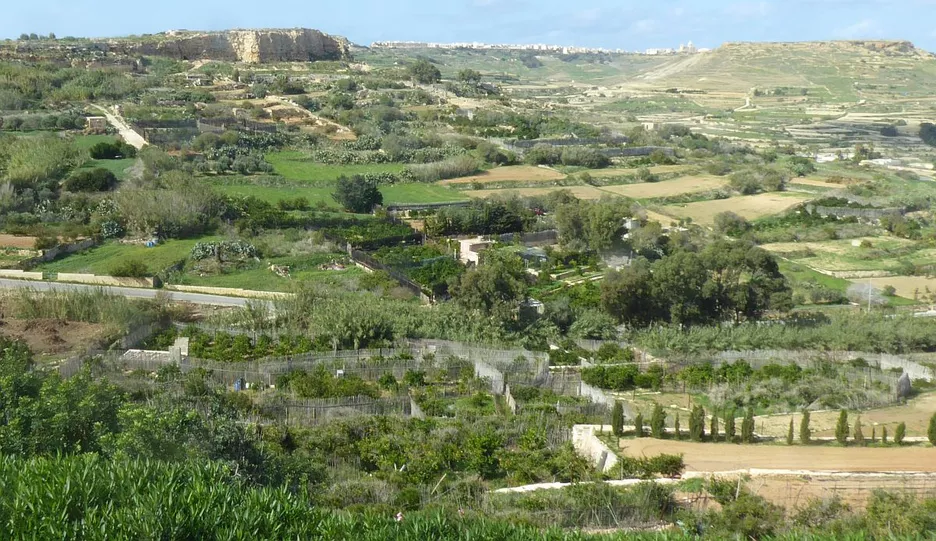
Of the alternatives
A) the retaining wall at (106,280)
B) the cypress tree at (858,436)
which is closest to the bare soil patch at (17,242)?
the retaining wall at (106,280)

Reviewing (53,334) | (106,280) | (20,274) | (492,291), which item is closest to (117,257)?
(106,280)

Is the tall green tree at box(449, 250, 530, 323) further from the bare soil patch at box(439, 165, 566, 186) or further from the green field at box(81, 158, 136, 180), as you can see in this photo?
the green field at box(81, 158, 136, 180)

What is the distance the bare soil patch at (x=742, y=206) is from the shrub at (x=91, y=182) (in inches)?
917

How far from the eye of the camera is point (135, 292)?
2636 centimetres

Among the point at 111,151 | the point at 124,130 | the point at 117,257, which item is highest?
the point at 124,130

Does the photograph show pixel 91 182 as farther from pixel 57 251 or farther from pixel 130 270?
pixel 130 270

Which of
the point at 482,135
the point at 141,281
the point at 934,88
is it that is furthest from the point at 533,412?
the point at 934,88

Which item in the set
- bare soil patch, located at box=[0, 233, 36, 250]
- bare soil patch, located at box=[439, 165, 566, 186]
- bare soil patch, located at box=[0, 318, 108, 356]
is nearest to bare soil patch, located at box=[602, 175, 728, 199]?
bare soil patch, located at box=[439, 165, 566, 186]

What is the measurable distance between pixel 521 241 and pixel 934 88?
8705cm

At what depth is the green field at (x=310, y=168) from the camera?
45231mm

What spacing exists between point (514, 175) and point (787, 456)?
33.5m

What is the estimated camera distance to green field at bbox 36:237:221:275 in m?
28.5

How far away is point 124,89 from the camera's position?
216ft

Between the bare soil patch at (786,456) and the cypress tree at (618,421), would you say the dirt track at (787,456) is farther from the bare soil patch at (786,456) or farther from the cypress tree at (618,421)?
the cypress tree at (618,421)
